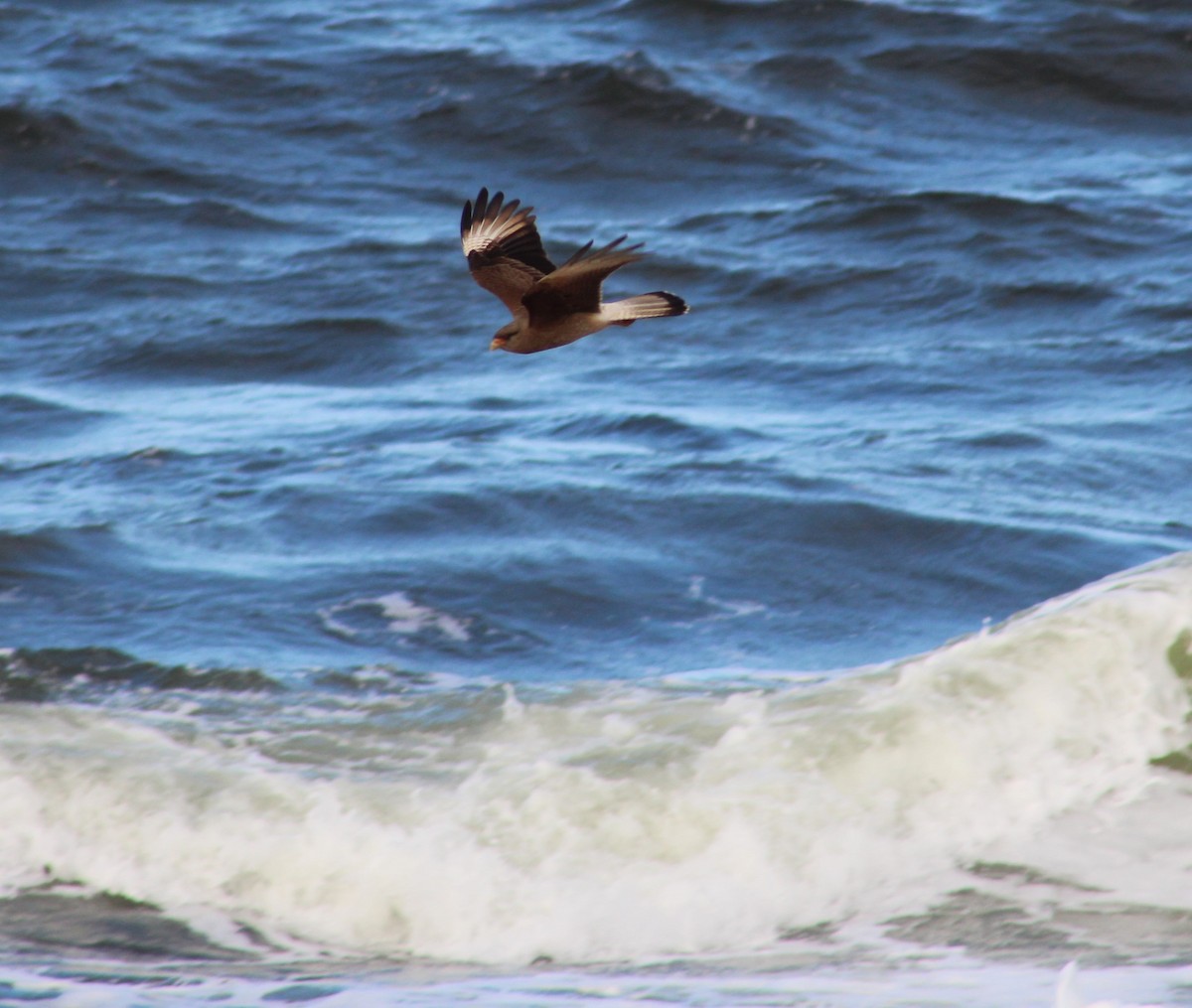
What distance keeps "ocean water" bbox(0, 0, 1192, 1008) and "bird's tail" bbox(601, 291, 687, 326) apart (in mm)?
1459

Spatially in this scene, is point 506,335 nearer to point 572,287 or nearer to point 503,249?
point 503,249

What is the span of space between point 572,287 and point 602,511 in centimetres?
346

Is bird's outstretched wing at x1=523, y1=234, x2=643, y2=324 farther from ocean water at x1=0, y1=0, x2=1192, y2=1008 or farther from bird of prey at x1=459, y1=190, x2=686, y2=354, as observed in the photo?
ocean water at x1=0, y1=0, x2=1192, y2=1008

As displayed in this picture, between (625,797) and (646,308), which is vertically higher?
(646,308)

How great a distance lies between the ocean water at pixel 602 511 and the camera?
5277 mm

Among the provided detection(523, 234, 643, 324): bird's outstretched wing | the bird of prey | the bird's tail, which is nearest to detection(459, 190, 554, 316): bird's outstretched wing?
the bird of prey

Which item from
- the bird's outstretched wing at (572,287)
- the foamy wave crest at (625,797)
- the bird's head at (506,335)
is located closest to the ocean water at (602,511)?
the foamy wave crest at (625,797)

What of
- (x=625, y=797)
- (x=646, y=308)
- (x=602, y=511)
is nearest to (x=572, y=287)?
(x=646, y=308)

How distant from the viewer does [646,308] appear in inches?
205

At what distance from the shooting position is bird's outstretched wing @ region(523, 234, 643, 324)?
502cm

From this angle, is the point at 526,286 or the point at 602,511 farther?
the point at 602,511

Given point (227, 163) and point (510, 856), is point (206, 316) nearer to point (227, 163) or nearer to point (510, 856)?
point (227, 163)

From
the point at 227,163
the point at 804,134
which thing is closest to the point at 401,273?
the point at 227,163

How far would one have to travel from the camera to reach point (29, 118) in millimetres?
14219
